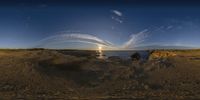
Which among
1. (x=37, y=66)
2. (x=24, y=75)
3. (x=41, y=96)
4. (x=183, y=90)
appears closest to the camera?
(x=41, y=96)

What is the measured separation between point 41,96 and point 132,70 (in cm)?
1047

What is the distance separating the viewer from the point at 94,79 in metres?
28.1

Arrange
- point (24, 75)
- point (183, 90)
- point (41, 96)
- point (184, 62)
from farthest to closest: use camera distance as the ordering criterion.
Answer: point (184, 62) → point (24, 75) → point (183, 90) → point (41, 96)

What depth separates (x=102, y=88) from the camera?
2509 centimetres

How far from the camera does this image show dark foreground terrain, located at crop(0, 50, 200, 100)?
22375 millimetres

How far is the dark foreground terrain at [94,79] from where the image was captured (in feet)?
73.4

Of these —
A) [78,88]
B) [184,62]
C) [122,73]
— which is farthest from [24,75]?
[184,62]

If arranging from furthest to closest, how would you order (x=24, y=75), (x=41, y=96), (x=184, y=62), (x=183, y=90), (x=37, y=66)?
(x=184, y=62) → (x=37, y=66) → (x=24, y=75) → (x=183, y=90) → (x=41, y=96)

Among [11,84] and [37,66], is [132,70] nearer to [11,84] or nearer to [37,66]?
[37,66]

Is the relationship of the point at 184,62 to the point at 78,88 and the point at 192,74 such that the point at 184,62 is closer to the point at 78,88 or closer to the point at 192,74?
the point at 192,74

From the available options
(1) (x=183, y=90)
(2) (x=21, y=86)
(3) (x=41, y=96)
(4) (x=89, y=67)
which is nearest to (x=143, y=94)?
(1) (x=183, y=90)

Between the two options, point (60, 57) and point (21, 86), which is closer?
point (21, 86)

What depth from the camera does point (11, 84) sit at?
25734 mm

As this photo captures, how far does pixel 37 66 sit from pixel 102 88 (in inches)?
271
